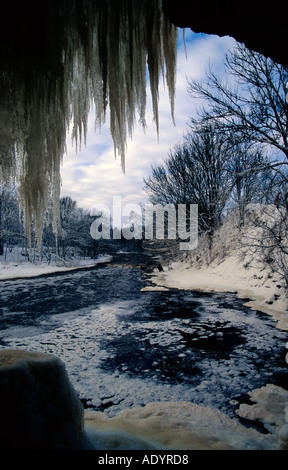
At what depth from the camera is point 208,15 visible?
1.56m

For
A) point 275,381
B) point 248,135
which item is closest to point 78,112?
point 275,381

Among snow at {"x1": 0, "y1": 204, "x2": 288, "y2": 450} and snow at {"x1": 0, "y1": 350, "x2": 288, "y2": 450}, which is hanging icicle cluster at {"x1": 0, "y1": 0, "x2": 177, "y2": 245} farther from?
snow at {"x1": 0, "y1": 204, "x2": 288, "y2": 450}

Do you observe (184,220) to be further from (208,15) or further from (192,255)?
(208,15)

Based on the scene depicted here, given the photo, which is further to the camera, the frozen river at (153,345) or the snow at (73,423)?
the frozen river at (153,345)

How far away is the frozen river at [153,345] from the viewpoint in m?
3.57

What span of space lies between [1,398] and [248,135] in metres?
9.47

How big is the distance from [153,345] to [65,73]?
489 centimetres

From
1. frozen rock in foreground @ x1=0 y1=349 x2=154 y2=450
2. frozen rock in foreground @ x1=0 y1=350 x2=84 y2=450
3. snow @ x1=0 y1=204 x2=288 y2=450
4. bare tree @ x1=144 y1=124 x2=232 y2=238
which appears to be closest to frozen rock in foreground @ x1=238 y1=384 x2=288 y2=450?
snow @ x1=0 y1=204 x2=288 y2=450

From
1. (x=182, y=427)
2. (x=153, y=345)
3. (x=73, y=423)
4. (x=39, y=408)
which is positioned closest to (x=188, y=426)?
(x=182, y=427)

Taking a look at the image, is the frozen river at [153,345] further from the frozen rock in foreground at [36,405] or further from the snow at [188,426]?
the frozen rock in foreground at [36,405]

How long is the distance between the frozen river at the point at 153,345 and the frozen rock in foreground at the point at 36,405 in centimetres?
167

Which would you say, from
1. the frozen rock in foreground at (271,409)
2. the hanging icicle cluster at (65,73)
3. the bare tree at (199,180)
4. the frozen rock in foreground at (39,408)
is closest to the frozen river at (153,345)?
the frozen rock in foreground at (271,409)

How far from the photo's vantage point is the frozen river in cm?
357
